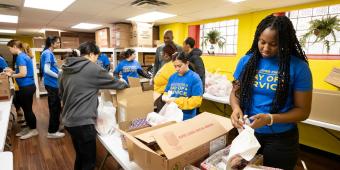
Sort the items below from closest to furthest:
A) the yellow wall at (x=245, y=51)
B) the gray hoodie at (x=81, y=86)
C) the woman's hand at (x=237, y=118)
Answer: the woman's hand at (x=237, y=118) → the gray hoodie at (x=81, y=86) → the yellow wall at (x=245, y=51)

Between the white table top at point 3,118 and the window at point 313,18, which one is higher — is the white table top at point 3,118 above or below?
below

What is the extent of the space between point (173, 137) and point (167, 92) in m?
0.96

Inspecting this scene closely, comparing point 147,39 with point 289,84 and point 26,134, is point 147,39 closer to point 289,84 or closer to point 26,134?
point 26,134

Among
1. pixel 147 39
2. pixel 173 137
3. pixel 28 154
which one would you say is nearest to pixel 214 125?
pixel 173 137

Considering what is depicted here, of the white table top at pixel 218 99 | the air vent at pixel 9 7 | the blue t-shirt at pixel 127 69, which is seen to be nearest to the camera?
the white table top at pixel 218 99

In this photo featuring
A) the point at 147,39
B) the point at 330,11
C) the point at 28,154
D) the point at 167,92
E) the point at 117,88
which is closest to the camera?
the point at 117,88

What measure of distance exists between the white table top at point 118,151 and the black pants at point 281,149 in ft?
2.32

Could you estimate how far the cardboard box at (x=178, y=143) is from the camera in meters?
0.96

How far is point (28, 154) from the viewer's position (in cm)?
285

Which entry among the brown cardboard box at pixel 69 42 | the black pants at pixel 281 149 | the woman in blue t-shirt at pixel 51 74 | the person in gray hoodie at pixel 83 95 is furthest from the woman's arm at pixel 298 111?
the brown cardboard box at pixel 69 42

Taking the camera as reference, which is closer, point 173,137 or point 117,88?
point 173,137

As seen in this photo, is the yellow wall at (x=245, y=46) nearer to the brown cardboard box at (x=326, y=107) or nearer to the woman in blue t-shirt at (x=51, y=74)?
the brown cardboard box at (x=326, y=107)

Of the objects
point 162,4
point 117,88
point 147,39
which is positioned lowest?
point 117,88

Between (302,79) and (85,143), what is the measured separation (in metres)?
1.61
